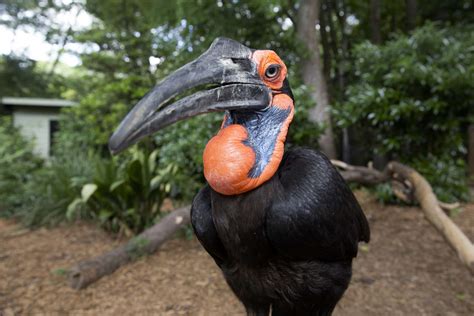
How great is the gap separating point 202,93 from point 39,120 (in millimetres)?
11127

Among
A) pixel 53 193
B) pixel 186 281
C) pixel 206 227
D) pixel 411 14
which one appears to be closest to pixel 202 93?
pixel 206 227

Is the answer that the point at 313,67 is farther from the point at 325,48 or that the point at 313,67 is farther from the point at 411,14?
the point at 411,14

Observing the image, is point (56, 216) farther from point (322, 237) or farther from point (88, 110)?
point (322, 237)

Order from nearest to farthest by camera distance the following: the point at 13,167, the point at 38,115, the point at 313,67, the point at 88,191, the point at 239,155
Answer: the point at 239,155 < the point at 88,191 < the point at 313,67 < the point at 13,167 < the point at 38,115

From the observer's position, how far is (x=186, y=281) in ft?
10.5

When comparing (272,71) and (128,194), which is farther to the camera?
(128,194)

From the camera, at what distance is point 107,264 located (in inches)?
128

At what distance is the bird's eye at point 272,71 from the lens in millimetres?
1446

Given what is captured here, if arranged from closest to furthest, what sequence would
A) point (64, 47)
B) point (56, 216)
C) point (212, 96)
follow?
point (212, 96) < point (56, 216) < point (64, 47)

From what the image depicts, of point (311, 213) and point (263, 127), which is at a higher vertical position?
point (263, 127)

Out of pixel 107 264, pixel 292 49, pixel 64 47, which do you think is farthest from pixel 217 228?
pixel 64 47

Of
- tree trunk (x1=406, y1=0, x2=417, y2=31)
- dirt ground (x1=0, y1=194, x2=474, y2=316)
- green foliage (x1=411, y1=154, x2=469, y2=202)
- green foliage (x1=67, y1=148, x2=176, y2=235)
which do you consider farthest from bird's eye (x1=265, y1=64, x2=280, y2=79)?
tree trunk (x1=406, y1=0, x2=417, y2=31)

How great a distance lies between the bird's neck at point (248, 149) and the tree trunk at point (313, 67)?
14.8 ft

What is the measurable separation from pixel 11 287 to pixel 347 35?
8957 mm
